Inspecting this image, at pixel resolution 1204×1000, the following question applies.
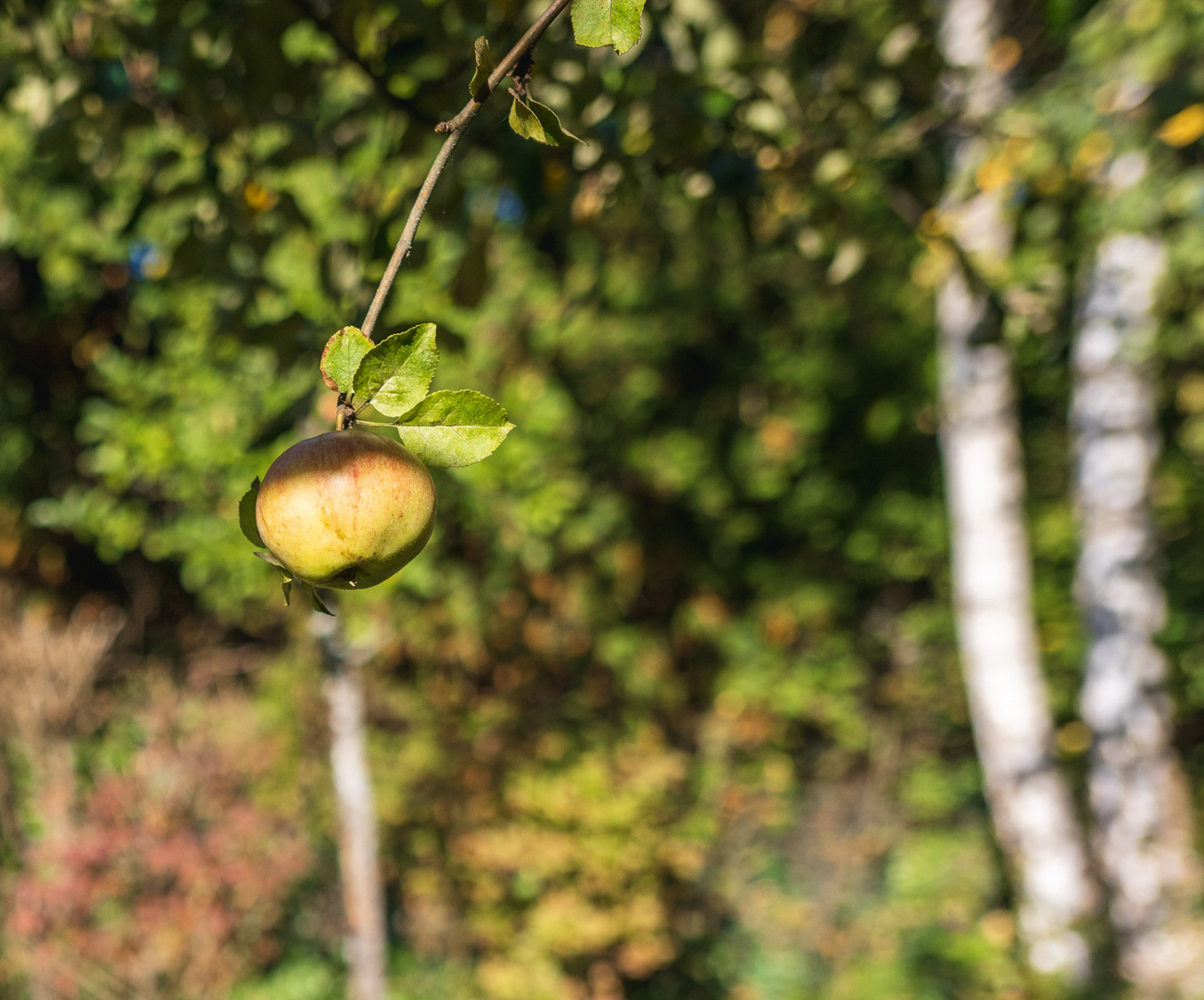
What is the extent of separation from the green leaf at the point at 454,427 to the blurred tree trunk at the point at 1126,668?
3144mm

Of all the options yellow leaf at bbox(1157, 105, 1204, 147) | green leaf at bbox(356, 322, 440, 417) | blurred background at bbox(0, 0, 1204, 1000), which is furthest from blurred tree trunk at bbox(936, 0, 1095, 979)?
green leaf at bbox(356, 322, 440, 417)

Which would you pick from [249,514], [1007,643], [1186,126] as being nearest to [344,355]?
[249,514]

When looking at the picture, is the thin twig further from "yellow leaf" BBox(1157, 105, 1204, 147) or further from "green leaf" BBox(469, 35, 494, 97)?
"yellow leaf" BBox(1157, 105, 1204, 147)

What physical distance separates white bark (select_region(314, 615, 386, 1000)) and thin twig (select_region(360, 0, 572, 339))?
303 centimetres

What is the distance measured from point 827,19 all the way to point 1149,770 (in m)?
2.98

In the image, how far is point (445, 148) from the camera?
465 millimetres

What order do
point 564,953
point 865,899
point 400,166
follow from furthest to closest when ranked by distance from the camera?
point 865,899 < point 564,953 < point 400,166

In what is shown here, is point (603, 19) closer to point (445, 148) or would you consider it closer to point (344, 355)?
point (445, 148)

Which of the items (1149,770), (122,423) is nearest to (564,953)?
(1149,770)

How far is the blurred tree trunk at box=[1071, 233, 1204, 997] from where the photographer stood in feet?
10.2

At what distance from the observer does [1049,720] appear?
3.22m

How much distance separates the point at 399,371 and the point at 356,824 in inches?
134

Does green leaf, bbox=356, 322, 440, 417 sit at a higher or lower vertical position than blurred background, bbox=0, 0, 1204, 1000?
lower

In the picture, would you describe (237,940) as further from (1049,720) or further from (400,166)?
(400,166)
